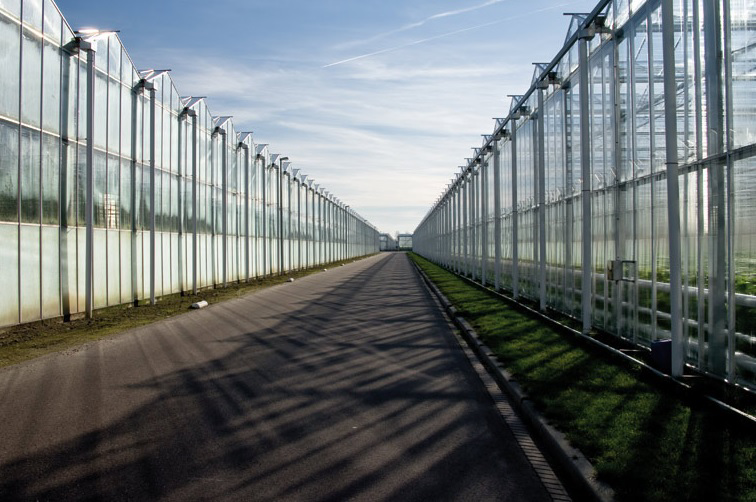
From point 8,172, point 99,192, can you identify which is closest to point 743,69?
point 8,172

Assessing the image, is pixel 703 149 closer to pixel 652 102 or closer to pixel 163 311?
pixel 652 102

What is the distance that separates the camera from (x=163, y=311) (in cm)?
1658

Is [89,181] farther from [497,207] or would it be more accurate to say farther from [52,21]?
[497,207]

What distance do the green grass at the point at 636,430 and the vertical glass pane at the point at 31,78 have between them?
10.5m

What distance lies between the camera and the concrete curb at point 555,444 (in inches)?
170

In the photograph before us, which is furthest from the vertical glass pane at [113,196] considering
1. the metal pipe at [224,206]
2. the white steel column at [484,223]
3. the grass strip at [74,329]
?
the white steel column at [484,223]

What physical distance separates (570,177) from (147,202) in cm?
1239

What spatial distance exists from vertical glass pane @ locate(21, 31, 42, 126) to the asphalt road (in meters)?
5.30

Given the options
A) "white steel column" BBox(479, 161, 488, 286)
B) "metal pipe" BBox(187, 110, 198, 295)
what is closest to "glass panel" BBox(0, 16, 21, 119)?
"metal pipe" BBox(187, 110, 198, 295)

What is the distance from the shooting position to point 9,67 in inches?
491

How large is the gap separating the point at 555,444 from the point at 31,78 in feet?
41.7

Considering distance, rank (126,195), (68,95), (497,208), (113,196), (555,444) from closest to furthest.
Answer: (555,444), (68,95), (113,196), (126,195), (497,208)

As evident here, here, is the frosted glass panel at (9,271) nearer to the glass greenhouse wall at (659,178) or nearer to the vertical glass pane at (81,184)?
the vertical glass pane at (81,184)

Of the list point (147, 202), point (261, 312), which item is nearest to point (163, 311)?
point (261, 312)
